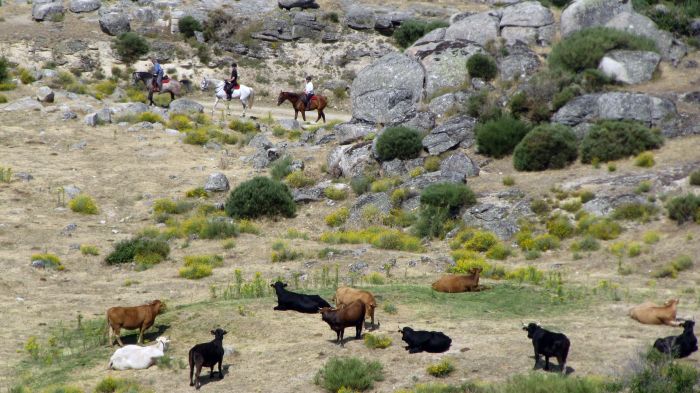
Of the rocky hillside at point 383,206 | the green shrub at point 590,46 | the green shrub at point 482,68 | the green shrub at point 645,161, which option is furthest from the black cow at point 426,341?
the green shrub at point 482,68

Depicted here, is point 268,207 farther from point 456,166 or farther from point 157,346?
point 157,346

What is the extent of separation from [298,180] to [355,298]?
1864 centimetres

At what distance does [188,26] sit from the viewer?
6059 cm

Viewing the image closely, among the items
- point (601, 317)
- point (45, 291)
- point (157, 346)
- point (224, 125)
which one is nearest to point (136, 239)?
point (45, 291)

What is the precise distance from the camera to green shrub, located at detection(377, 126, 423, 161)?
3469cm

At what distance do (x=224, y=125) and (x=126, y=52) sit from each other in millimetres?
15511

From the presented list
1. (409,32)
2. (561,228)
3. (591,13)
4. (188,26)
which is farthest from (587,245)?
(188,26)

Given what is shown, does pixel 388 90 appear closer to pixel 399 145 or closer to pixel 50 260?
pixel 399 145

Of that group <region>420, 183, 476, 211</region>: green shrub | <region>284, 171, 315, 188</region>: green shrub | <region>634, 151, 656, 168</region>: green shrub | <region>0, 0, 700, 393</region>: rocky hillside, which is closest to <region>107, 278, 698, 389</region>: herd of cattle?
<region>0, 0, 700, 393</region>: rocky hillside

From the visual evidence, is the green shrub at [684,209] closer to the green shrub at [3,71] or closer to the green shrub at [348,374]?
the green shrub at [348,374]

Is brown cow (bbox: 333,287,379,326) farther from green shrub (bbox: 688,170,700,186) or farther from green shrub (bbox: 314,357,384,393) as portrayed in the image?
green shrub (bbox: 688,170,700,186)

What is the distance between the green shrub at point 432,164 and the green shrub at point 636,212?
810 cm

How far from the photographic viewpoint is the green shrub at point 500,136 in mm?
34094

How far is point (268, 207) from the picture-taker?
1241 inches
